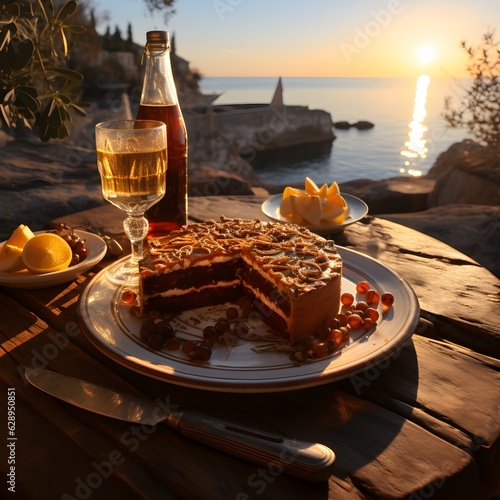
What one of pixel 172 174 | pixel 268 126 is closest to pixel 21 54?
pixel 172 174

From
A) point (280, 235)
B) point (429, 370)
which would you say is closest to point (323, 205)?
point (280, 235)

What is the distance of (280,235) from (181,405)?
1367mm

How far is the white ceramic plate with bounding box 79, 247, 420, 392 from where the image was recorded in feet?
6.16

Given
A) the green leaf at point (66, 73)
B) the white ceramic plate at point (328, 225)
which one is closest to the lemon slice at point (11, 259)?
the green leaf at point (66, 73)

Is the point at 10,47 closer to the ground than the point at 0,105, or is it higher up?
higher up

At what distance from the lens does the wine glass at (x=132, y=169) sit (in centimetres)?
278

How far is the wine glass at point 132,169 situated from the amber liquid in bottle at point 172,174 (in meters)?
0.41

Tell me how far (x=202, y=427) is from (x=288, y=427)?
12.5 inches

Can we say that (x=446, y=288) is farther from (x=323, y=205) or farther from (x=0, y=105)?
(x=0, y=105)

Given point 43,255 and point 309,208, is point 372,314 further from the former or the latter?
point 43,255

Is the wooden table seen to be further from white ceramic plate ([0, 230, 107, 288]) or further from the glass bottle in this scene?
the glass bottle

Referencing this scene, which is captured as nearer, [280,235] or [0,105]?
[0,105]

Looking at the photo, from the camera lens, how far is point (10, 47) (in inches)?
103

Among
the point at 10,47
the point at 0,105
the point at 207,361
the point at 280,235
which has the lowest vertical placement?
the point at 207,361
